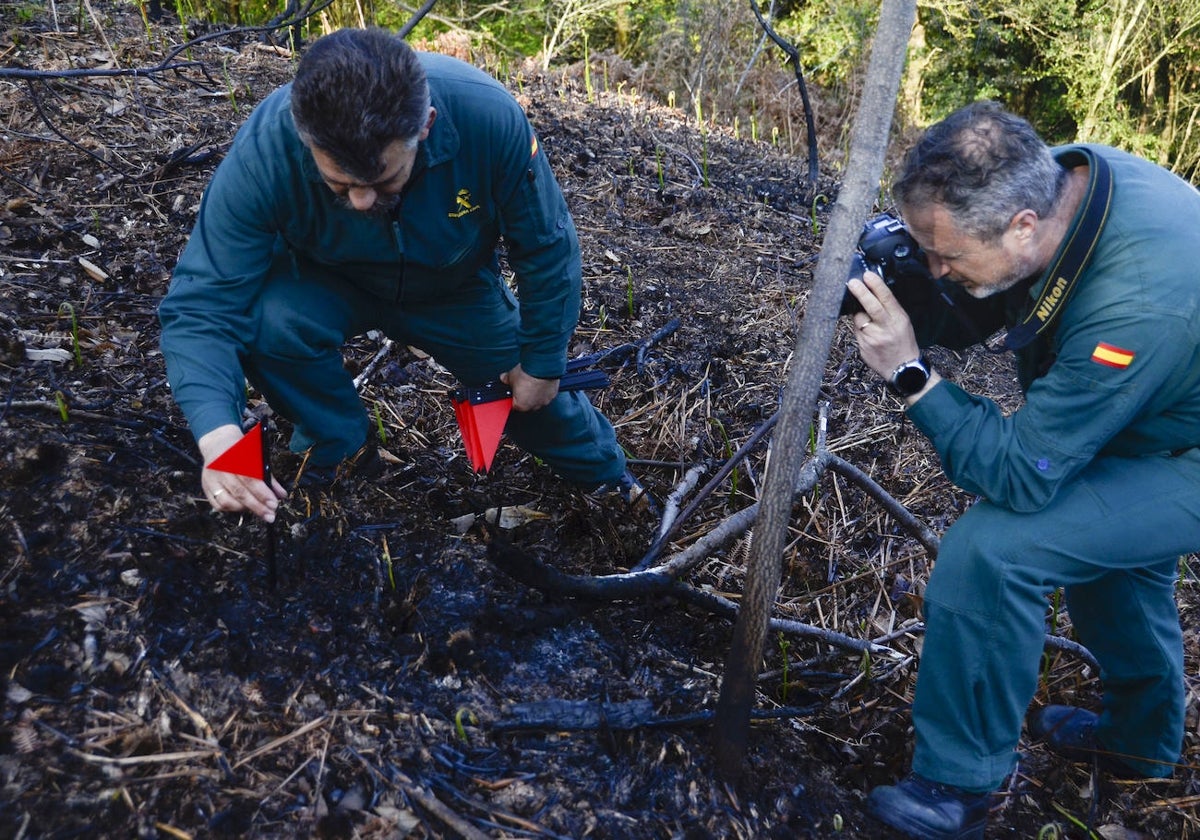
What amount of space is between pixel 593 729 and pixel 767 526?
706mm

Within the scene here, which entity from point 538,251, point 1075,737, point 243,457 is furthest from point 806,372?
Result: point 1075,737

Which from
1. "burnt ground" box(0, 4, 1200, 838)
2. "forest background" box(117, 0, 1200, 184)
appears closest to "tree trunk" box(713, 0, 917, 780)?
"burnt ground" box(0, 4, 1200, 838)

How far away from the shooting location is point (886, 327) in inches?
94.3

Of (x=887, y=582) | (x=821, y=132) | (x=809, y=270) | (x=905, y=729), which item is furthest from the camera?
(x=821, y=132)

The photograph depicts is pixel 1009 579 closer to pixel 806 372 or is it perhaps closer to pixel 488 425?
pixel 806 372

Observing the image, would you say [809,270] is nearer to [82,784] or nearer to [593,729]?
[593,729]

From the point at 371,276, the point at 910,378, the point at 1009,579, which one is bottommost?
the point at 371,276

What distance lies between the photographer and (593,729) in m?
2.37

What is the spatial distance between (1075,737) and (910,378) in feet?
4.27

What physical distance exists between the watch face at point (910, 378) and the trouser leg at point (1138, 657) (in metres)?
0.76

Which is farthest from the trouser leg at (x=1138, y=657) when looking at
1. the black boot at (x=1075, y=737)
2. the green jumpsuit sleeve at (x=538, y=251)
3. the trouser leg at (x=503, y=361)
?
the green jumpsuit sleeve at (x=538, y=251)

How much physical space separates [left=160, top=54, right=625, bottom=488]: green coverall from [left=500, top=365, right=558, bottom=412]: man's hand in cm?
5

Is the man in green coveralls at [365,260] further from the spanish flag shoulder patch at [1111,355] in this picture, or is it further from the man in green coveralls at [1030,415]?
the spanish flag shoulder patch at [1111,355]

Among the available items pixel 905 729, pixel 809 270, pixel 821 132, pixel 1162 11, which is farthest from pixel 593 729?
pixel 1162 11
